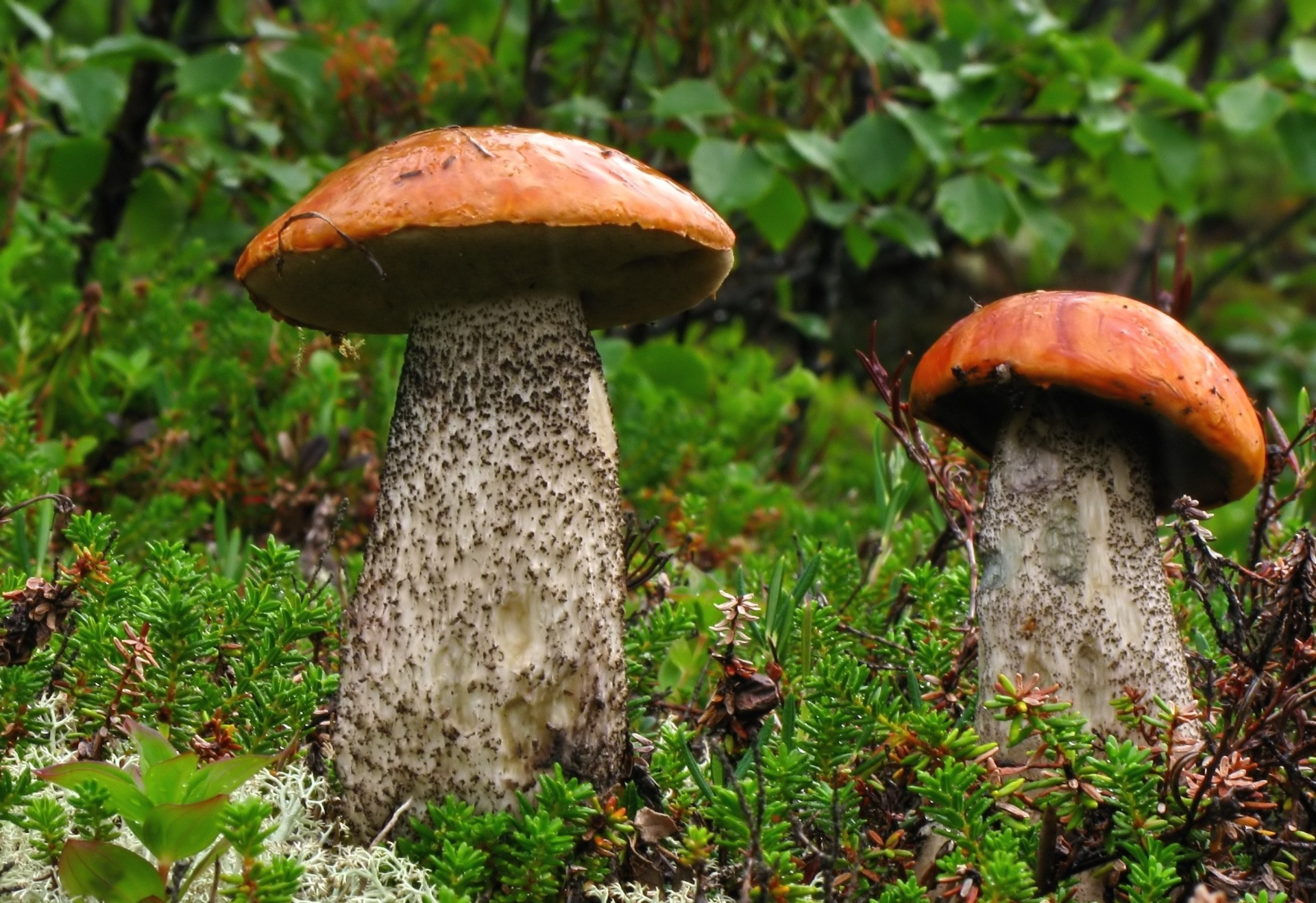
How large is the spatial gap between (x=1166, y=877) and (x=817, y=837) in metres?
0.42

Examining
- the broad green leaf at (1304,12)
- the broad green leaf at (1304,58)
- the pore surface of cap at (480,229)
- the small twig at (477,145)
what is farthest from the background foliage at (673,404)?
the small twig at (477,145)

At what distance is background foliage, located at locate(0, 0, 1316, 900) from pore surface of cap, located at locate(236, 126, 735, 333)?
1.20 ft

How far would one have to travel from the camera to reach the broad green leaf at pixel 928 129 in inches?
122

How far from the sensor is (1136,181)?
3381 mm

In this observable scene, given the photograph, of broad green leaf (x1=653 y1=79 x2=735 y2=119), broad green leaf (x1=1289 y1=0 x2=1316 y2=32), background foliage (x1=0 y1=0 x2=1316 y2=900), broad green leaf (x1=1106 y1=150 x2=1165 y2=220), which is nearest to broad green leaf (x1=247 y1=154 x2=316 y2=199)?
background foliage (x1=0 y1=0 x2=1316 y2=900)

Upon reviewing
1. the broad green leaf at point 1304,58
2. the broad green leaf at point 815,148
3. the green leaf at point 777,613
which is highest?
the broad green leaf at point 1304,58

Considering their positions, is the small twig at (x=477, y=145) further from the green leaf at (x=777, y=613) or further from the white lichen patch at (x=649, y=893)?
the white lichen patch at (x=649, y=893)

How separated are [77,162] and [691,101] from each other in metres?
1.86

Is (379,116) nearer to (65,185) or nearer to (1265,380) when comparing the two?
(65,185)

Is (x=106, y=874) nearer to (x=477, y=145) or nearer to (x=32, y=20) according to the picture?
(x=477, y=145)

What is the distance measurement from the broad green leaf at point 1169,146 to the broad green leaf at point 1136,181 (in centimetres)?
18

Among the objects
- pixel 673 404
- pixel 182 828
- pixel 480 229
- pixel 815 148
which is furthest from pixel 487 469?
pixel 815 148

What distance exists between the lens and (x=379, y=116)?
3695mm

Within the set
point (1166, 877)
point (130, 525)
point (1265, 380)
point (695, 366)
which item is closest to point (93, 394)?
point (130, 525)
